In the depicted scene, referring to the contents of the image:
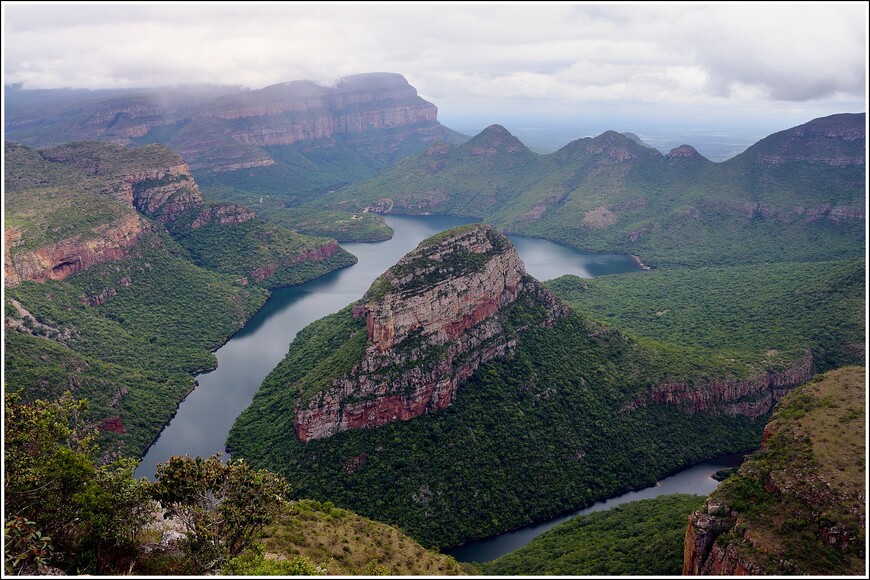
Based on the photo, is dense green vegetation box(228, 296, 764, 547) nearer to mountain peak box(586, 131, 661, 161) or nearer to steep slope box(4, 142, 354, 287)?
steep slope box(4, 142, 354, 287)

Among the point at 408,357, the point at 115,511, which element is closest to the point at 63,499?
the point at 115,511

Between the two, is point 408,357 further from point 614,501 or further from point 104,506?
point 104,506

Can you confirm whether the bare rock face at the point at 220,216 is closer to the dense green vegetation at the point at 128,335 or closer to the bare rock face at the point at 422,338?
the dense green vegetation at the point at 128,335

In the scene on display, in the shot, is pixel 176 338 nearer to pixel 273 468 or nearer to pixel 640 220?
pixel 273 468

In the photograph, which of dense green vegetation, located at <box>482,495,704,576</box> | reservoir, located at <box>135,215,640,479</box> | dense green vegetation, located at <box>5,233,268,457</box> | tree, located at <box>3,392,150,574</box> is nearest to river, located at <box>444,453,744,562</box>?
dense green vegetation, located at <box>482,495,704,576</box>

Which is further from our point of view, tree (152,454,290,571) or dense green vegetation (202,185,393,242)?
dense green vegetation (202,185,393,242)

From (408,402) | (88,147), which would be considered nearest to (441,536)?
(408,402)
